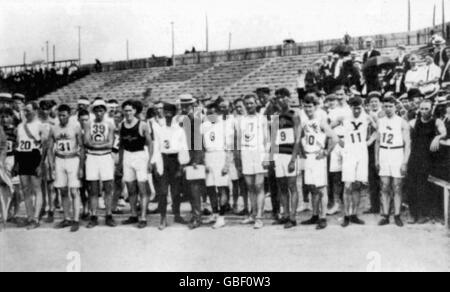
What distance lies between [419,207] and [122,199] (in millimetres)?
5699

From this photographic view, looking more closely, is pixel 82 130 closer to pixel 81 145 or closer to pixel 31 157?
pixel 81 145

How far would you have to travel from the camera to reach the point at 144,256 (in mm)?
6367

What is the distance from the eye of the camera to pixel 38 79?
2638 cm

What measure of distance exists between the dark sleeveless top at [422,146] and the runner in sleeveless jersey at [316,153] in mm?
1153

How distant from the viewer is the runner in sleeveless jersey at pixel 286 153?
7.51 m

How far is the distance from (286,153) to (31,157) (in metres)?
3.88

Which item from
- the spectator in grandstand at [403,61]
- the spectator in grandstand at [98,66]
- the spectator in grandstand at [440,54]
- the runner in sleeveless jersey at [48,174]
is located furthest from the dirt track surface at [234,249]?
the spectator in grandstand at [98,66]

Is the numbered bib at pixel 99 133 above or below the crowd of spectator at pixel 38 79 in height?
below

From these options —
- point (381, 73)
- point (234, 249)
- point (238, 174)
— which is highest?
point (381, 73)

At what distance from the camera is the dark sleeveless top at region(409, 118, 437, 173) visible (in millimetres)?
7429

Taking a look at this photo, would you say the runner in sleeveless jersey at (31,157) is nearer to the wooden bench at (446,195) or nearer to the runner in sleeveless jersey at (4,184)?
the runner in sleeveless jersey at (4,184)

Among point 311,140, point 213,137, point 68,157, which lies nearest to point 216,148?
point 213,137
